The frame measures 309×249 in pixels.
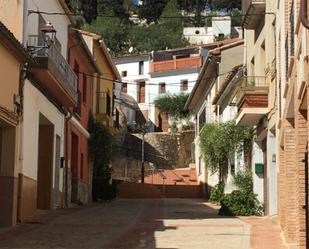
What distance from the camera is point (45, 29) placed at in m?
19.2

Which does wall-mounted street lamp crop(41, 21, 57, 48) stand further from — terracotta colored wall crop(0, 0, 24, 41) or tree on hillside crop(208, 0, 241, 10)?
tree on hillside crop(208, 0, 241, 10)

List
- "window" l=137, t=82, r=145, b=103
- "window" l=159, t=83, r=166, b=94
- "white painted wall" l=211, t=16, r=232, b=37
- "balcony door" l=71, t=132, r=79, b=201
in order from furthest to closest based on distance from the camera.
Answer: "white painted wall" l=211, t=16, r=232, b=37, "window" l=137, t=82, r=145, b=103, "window" l=159, t=83, r=166, b=94, "balcony door" l=71, t=132, r=79, b=201

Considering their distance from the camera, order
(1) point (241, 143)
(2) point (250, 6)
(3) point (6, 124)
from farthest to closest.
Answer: (1) point (241, 143) < (2) point (250, 6) < (3) point (6, 124)

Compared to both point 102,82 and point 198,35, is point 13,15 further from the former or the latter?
point 198,35

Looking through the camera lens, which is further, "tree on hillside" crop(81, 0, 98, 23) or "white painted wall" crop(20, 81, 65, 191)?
"tree on hillside" crop(81, 0, 98, 23)

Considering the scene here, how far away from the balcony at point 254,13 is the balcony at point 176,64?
44485 millimetres

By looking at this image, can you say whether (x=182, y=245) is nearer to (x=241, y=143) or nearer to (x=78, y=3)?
(x=241, y=143)

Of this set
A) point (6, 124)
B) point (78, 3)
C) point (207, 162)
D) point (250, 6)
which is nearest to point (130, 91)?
point (78, 3)

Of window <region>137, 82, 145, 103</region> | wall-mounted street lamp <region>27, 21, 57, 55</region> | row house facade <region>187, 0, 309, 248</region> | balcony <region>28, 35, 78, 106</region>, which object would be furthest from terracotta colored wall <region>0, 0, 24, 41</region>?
window <region>137, 82, 145, 103</region>

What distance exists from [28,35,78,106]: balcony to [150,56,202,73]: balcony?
45.7 metres

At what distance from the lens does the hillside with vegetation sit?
86062mm

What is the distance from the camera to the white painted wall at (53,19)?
63.8ft

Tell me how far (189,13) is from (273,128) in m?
82.4

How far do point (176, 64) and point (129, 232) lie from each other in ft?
177
